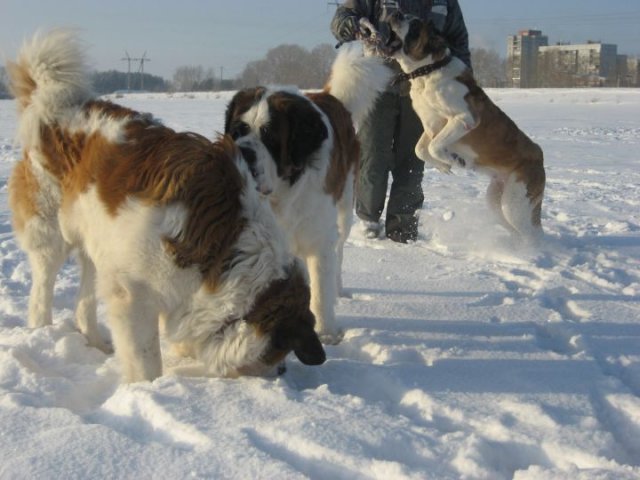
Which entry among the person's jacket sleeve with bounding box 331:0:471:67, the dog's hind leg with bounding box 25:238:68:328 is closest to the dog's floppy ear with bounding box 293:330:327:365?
the dog's hind leg with bounding box 25:238:68:328

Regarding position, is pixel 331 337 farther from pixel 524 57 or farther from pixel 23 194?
pixel 524 57

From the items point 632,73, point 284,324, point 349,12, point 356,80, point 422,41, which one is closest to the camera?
point 284,324

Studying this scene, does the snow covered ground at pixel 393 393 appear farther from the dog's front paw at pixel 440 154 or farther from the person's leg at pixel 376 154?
the dog's front paw at pixel 440 154

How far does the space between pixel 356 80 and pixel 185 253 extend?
2.20 m

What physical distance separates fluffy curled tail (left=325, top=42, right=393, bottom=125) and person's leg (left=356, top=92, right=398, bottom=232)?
4.67ft

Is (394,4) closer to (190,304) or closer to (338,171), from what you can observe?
(338,171)

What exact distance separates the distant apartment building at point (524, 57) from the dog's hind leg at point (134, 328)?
80047 millimetres

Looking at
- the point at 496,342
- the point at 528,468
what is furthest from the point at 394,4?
the point at 528,468

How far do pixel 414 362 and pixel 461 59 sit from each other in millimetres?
3940

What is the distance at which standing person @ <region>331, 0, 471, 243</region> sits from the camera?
5.96 metres

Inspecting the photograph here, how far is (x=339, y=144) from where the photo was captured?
3906mm

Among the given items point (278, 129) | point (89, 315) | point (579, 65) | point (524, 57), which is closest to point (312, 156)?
point (278, 129)

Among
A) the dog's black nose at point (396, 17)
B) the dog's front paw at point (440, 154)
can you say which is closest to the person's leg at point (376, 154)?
the dog's front paw at point (440, 154)

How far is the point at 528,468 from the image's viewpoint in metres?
2.17
